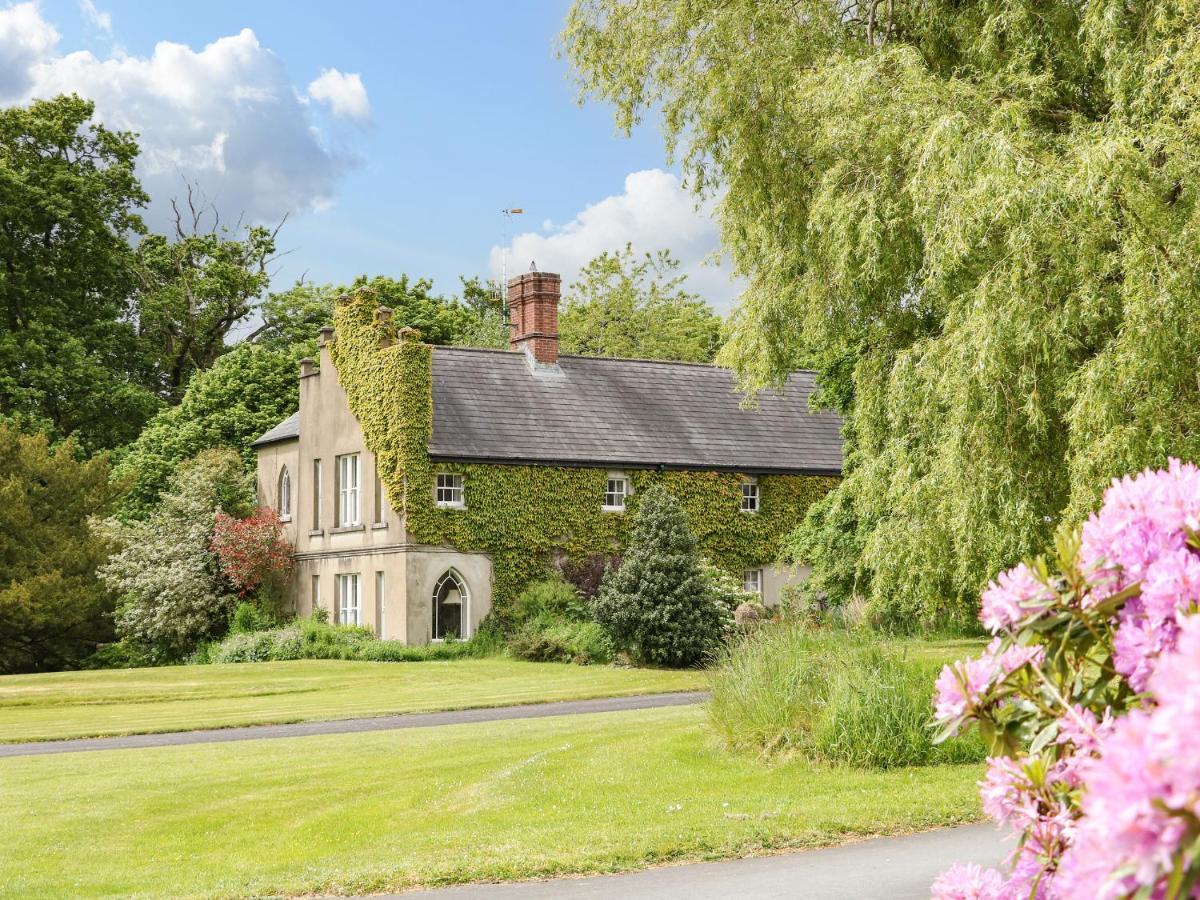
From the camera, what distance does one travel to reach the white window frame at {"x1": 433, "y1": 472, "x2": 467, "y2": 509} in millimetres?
34938

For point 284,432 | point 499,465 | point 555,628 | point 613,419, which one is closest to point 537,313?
point 613,419

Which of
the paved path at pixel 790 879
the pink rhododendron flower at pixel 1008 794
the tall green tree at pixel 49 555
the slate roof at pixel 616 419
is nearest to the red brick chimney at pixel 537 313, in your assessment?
the slate roof at pixel 616 419

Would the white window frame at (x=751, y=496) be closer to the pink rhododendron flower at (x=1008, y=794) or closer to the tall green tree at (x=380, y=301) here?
the tall green tree at (x=380, y=301)

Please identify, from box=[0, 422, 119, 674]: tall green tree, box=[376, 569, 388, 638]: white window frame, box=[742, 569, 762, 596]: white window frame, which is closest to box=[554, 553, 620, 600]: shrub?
box=[742, 569, 762, 596]: white window frame

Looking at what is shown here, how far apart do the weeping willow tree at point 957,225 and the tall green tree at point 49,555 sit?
2453 centimetres

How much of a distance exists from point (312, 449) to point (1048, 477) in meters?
27.4

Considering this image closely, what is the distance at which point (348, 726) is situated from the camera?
20281mm

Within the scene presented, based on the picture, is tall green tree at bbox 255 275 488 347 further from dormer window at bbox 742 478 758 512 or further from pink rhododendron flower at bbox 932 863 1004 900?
pink rhododendron flower at bbox 932 863 1004 900

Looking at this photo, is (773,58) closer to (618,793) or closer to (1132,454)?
(1132,454)

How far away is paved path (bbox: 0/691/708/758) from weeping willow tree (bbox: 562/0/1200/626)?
4810 millimetres

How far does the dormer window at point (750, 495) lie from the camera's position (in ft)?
127

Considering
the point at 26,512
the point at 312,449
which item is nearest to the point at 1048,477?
the point at 312,449

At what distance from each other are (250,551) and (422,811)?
27.2 metres

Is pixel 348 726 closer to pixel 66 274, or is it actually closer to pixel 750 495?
pixel 750 495
